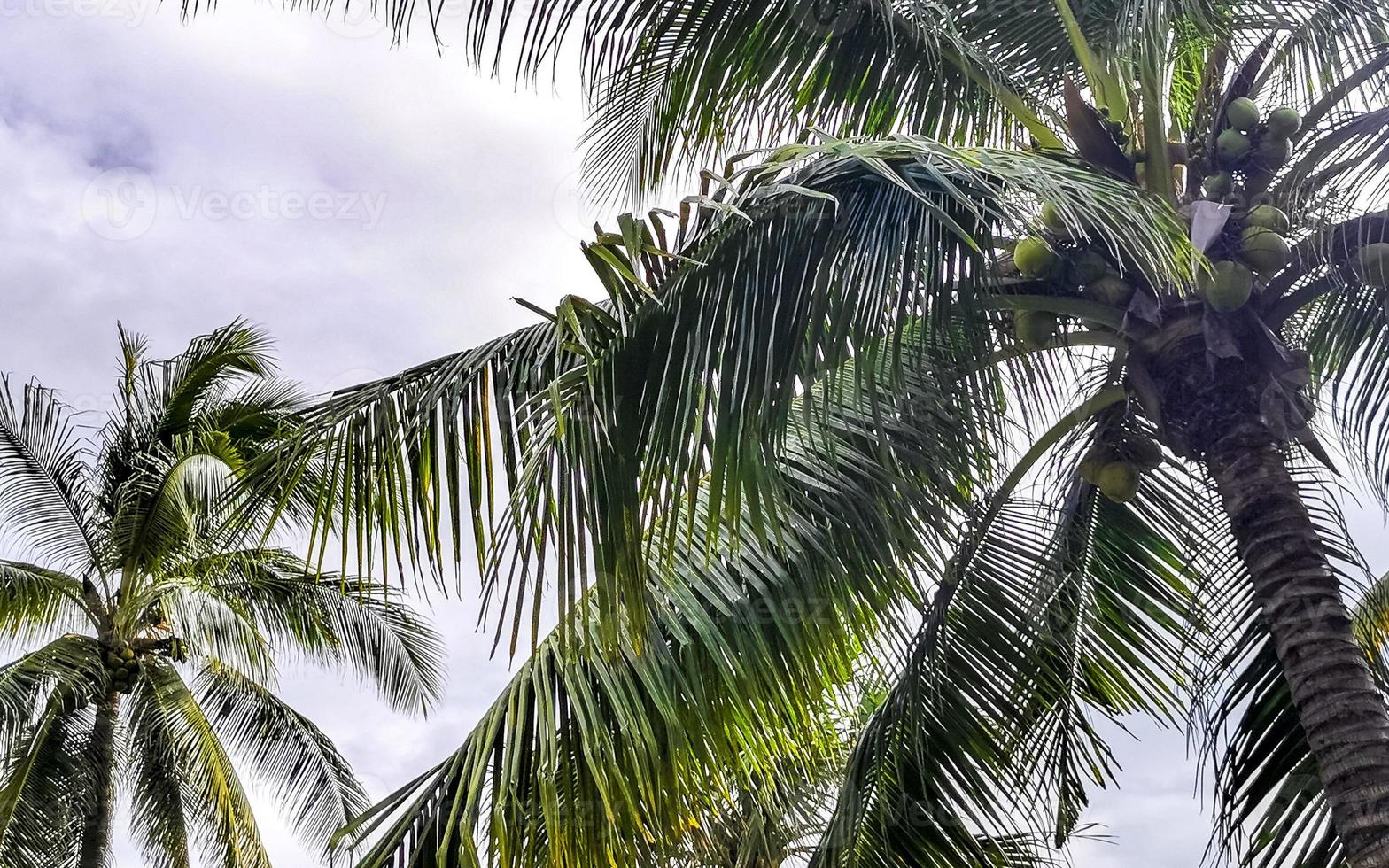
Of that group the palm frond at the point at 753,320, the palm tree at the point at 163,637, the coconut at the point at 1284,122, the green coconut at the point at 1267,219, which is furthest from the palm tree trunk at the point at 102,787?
the coconut at the point at 1284,122

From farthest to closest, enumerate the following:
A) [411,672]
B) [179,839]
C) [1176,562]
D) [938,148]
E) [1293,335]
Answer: [411,672] < [179,839] < [1176,562] < [1293,335] < [938,148]

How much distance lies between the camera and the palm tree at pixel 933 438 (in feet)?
10.2

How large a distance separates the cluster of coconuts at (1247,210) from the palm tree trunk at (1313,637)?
0.43 metres

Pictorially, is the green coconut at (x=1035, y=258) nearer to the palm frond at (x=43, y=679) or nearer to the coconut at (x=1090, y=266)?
the coconut at (x=1090, y=266)

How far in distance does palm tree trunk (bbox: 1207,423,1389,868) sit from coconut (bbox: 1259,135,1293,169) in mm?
908

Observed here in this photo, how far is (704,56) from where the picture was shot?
15.2 feet

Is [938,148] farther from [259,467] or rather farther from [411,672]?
[411,672]

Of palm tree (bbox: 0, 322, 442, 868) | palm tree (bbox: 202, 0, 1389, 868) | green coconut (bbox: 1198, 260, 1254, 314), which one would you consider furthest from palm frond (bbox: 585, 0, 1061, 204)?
palm tree (bbox: 0, 322, 442, 868)

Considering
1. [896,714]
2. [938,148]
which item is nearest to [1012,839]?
[896,714]

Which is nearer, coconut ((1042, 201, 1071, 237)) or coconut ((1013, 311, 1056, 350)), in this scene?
coconut ((1042, 201, 1071, 237))

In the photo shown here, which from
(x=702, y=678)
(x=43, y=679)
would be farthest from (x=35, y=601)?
(x=702, y=678)

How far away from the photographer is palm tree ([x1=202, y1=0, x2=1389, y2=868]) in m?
3.12

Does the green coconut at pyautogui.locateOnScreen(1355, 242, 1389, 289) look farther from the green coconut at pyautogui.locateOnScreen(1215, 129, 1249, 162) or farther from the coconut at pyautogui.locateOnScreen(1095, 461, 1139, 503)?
the coconut at pyautogui.locateOnScreen(1095, 461, 1139, 503)

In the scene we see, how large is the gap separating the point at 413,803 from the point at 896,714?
1.84m
